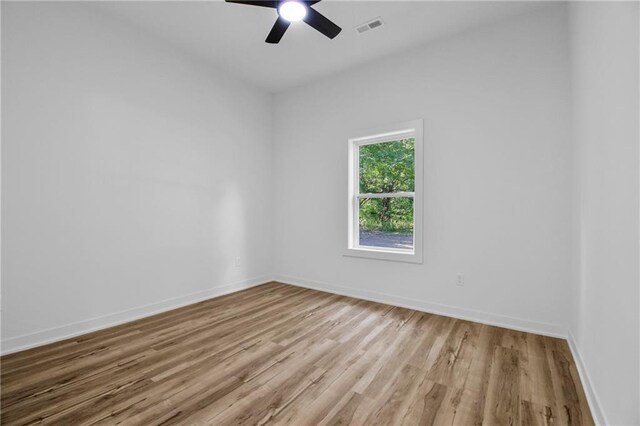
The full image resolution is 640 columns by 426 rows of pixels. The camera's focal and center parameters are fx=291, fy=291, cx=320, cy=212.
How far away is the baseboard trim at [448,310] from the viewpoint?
2.59 meters

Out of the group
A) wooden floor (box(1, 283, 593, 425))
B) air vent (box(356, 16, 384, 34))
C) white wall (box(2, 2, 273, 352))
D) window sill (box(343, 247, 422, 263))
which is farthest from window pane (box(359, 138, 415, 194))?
white wall (box(2, 2, 273, 352))

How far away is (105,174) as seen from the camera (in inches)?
109

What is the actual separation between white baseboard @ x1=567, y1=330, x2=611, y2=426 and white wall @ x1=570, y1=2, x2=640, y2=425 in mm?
11

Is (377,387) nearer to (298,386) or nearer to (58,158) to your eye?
(298,386)

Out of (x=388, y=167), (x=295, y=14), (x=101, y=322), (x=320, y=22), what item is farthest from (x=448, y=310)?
(x=101, y=322)

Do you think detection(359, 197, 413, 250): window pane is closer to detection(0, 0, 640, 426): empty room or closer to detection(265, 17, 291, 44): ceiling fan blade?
detection(0, 0, 640, 426): empty room

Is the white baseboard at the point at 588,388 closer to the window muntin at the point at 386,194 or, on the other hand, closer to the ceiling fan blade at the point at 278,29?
the window muntin at the point at 386,194

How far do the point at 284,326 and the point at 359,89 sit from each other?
297 centimetres

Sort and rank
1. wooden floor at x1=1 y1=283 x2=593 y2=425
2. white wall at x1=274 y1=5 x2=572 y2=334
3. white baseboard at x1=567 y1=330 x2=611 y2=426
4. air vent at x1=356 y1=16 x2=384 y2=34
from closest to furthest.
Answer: white baseboard at x1=567 y1=330 x2=611 y2=426 < wooden floor at x1=1 y1=283 x2=593 y2=425 < white wall at x1=274 y1=5 x2=572 y2=334 < air vent at x1=356 y1=16 x2=384 y2=34

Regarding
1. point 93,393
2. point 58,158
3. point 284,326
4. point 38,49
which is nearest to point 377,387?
point 284,326

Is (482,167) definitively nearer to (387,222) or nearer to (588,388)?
(387,222)

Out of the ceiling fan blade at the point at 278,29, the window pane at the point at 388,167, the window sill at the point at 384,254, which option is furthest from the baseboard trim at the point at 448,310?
the ceiling fan blade at the point at 278,29

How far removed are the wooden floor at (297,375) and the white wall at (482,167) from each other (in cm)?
41

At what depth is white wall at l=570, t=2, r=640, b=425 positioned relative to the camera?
1.11 m
